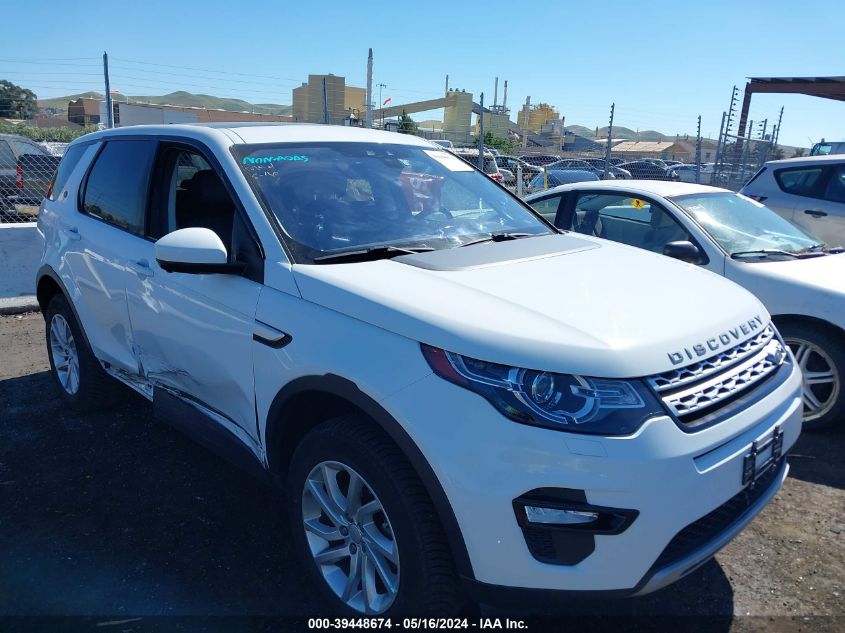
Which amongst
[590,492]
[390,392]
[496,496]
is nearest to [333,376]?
[390,392]

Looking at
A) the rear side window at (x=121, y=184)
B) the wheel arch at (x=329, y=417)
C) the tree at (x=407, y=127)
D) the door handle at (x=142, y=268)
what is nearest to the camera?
the wheel arch at (x=329, y=417)

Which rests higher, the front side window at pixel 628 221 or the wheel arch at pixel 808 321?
the front side window at pixel 628 221

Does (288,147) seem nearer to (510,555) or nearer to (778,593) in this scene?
(510,555)

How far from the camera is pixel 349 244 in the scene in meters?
2.81

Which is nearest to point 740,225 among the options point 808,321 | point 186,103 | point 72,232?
point 808,321

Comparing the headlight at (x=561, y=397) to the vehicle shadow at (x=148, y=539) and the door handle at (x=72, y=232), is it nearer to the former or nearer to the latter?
the vehicle shadow at (x=148, y=539)

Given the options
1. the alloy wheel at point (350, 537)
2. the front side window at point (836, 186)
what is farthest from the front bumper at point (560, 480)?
the front side window at point (836, 186)

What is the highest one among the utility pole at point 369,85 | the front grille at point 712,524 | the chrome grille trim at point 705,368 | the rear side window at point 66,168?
the utility pole at point 369,85

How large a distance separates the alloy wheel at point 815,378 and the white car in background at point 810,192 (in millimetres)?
2965

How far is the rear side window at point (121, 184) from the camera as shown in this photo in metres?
3.60

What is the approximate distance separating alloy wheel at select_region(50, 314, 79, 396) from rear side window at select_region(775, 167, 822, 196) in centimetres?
709

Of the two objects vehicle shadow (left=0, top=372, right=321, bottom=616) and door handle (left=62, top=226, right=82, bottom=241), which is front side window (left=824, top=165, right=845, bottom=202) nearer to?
vehicle shadow (left=0, top=372, right=321, bottom=616)

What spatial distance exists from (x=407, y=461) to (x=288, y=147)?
176 cm

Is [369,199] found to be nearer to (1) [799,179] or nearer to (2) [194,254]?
(2) [194,254]
